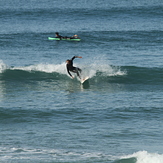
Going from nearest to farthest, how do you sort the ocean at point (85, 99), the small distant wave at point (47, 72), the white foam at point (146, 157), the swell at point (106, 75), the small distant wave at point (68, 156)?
the white foam at point (146, 157) < the small distant wave at point (68, 156) < the ocean at point (85, 99) < the swell at point (106, 75) < the small distant wave at point (47, 72)

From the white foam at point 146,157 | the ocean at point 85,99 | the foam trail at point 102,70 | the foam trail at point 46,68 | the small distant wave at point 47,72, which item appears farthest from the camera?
the foam trail at point 46,68

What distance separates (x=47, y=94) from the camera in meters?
21.8

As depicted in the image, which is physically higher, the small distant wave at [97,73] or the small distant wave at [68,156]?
the small distant wave at [97,73]

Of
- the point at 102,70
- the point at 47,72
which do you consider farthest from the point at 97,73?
the point at 47,72

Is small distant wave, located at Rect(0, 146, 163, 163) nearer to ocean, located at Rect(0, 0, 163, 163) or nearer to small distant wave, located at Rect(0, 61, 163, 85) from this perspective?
ocean, located at Rect(0, 0, 163, 163)

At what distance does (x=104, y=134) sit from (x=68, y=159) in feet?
9.04

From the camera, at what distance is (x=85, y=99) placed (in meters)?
20.5

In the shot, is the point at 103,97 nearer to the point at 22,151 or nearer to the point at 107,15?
the point at 22,151

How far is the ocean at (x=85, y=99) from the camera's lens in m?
12.9

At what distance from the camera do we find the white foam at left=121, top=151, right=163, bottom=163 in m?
11.5

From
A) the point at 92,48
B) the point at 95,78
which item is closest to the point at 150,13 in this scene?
the point at 92,48

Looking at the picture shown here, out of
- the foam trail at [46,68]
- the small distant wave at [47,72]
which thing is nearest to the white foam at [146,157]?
the small distant wave at [47,72]

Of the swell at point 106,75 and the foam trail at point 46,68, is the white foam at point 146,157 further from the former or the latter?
the foam trail at point 46,68

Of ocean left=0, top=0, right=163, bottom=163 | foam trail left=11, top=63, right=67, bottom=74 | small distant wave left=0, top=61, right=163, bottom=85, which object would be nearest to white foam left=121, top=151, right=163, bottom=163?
ocean left=0, top=0, right=163, bottom=163
